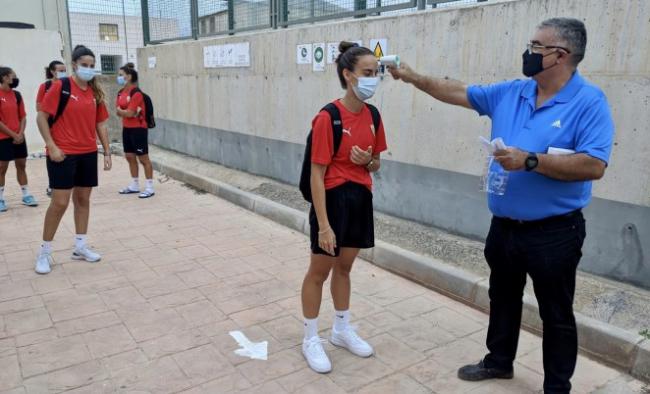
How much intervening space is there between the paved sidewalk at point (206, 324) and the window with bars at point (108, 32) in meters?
12.4

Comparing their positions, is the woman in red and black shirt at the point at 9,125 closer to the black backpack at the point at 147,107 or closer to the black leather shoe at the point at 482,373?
the black backpack at the point at 147,107

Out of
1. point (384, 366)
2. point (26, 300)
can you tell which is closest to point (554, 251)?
point (384, 366)

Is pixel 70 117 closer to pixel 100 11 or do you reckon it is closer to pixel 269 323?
pixel 269 323

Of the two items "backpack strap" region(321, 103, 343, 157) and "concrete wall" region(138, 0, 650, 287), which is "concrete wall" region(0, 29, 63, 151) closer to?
"concrete wall" region(138, 0, 650, 287)

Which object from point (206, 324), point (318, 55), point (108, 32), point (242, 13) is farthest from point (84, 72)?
point (108, 32)

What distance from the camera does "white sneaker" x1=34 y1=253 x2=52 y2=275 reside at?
15.7 feet

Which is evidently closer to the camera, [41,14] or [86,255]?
[86,255]

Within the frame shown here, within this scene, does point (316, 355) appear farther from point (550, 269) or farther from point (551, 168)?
point (551, 168)

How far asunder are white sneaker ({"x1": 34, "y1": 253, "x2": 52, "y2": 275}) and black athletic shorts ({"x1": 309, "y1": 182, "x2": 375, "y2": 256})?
304 centimetres

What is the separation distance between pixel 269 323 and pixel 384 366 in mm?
1003

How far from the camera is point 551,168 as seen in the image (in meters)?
2.38

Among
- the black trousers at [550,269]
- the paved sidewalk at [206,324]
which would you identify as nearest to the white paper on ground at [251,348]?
the paved sidewalk at [206,324]

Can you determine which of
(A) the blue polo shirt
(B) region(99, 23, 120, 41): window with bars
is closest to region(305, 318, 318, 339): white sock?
(A) the blue polo shirt

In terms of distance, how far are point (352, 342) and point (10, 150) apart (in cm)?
603
